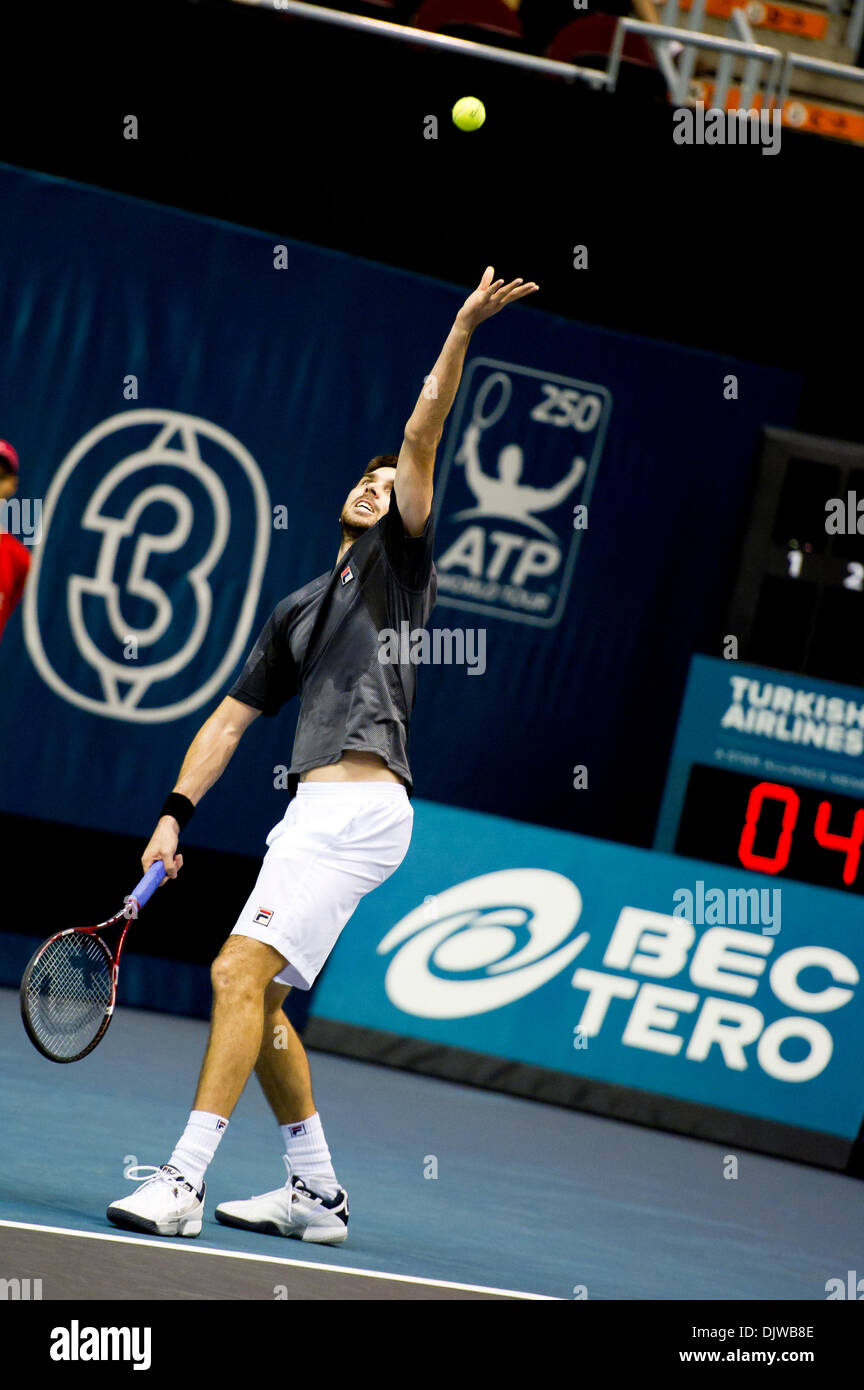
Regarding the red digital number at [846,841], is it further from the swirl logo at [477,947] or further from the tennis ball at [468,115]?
the tennis ball at [468,115]

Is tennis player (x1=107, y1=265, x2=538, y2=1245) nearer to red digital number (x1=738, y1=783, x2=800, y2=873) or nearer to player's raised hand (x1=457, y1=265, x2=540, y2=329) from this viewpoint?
player's raised hand (x1=457, y1=265, x2=540, y2=329)

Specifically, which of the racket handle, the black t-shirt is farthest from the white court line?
the black t-shirt

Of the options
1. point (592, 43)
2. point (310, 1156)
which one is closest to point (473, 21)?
point (592, 43)

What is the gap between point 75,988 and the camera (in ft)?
13.0

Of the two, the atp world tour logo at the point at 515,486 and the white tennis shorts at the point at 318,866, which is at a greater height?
the atp world tour logo at the point at 515,486

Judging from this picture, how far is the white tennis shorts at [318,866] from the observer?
4.12 meters

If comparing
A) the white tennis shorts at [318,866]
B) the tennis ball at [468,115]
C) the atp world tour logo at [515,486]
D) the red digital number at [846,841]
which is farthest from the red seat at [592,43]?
the white tennis shorts at [318,866]

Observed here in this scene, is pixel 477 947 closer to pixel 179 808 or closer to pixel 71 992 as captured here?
pixel 179 808

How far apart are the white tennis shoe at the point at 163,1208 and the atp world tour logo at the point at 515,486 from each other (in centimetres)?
504

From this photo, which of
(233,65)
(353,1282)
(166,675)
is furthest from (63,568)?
(353,1282)

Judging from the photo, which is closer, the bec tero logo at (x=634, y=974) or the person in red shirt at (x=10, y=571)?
the person in red shirt at (x=10, y=571)

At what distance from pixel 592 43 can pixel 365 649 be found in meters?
6.27

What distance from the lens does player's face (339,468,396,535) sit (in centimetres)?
444

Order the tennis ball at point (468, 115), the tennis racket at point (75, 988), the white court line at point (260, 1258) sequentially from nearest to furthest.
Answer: the white court line at point (260, 1258) < the tennis racket at point (75, 988) < the tennis ball at point (468, 115)
